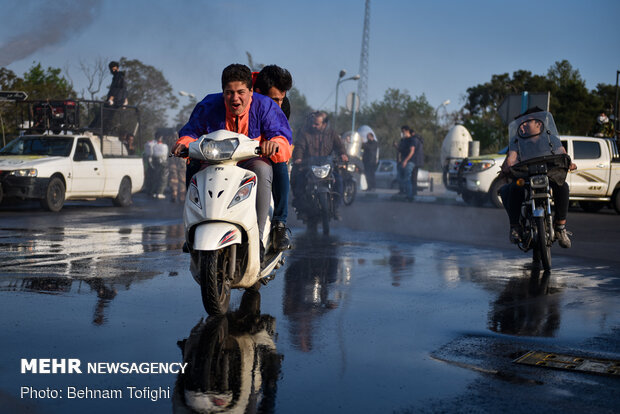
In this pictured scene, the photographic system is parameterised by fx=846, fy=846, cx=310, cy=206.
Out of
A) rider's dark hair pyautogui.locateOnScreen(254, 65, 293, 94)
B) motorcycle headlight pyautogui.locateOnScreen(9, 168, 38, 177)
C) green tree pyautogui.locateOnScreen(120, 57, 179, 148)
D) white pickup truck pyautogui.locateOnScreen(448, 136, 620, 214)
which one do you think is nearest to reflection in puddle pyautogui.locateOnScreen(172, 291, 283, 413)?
rider's dark hair pyautogui.locateOnScreen(254, 65, 293, 94)

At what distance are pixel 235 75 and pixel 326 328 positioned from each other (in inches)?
82.8

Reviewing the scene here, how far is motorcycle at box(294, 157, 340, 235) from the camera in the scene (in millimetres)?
13086

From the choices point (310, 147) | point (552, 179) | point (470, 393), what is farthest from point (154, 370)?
point (310, 147)

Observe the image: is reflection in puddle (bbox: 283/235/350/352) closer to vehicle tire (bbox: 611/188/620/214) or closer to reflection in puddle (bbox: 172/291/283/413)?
reflection in puddle (bbox: 172/291/283/413)

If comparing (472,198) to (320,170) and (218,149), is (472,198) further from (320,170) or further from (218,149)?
(218,149)

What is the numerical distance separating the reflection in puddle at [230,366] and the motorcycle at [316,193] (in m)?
7.01

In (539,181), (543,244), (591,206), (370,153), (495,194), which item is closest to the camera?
(543,244)

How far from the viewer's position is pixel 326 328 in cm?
561

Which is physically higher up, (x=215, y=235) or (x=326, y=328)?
(x=215, y=235)

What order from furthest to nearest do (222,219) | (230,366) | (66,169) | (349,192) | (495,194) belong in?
(349,192), (495,194), (66,169), (222,219), (230,366)

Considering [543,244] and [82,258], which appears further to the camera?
[82,258]

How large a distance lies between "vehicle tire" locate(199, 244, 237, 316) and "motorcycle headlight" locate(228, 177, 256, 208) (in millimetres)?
308

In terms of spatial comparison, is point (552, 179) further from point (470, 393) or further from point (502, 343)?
point (470, 393)

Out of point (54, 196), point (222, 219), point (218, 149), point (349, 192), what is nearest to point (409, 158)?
point (349, 192)
